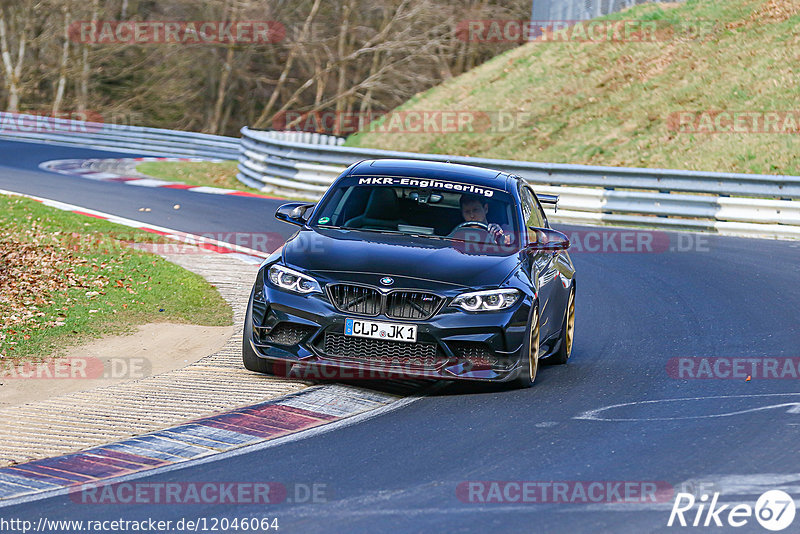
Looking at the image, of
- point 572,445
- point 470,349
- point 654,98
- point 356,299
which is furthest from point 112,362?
point 654,98

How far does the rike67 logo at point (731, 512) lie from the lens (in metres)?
5.34

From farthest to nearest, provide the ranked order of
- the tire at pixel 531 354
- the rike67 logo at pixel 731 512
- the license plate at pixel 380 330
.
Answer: the tire at pixel 531 354, the license plate at pixel 380 330, the rike67 logo at pixel 731 512

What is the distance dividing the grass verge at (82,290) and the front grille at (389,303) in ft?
9.34

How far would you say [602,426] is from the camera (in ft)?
23.9

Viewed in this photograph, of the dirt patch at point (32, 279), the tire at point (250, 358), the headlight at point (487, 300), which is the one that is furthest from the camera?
the dirt patch at point (32, 279)

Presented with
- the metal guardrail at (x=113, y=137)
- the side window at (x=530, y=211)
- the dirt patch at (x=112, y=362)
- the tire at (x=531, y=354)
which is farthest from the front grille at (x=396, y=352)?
the metal guardrail at (x=113, y=137)

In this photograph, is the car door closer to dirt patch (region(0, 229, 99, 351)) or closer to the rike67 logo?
the rike67 logo

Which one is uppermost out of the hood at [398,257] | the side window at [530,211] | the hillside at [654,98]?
the hillside at [654,98]

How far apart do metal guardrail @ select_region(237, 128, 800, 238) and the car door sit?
8694 mm

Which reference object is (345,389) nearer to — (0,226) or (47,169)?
(0,226)

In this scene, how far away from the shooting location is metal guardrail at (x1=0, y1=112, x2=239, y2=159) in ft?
114

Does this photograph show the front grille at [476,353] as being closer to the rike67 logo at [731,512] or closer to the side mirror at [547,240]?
the side mirror at [547,240]

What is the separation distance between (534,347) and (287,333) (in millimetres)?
1812

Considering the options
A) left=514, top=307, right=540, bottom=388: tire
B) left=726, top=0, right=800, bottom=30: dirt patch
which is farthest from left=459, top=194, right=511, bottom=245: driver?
left=726, top=0, right=800, bottom=30: dirt patch
